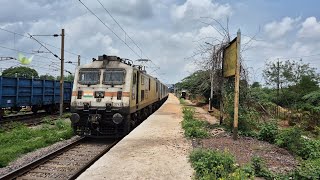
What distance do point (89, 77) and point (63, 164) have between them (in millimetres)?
5372

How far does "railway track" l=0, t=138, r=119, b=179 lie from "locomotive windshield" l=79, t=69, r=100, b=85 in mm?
2469

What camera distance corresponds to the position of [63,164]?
376 inches

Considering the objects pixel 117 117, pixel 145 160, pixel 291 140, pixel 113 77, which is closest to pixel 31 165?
pixel 145 160

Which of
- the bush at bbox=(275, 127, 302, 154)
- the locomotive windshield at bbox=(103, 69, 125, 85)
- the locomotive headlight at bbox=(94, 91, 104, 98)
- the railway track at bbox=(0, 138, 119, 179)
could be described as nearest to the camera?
the railway track at bbox=(0, 138, 119, 179)

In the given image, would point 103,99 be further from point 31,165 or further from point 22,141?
point 31,165

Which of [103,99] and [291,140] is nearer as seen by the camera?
[291,140]

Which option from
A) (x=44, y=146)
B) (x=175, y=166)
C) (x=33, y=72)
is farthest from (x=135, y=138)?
(x=33, y=72)

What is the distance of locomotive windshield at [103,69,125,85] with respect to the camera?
14102mm

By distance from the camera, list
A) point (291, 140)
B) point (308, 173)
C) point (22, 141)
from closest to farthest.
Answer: point (308, 173) → point (291, 140) → point (22, 141)

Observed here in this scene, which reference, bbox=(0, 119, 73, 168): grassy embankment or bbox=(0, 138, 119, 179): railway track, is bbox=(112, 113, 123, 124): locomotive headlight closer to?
bbox=(0, 138, 119, 179): railway track

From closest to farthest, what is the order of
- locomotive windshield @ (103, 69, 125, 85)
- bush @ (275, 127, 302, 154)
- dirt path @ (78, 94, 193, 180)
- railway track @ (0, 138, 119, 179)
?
dirt path @ (78, 94, 193, 180) → railway track @ (0, 138, 119, 179) → bush @ (275, 127, 302, 154) → locomotive windshield @ (103, 69, 125, 85)

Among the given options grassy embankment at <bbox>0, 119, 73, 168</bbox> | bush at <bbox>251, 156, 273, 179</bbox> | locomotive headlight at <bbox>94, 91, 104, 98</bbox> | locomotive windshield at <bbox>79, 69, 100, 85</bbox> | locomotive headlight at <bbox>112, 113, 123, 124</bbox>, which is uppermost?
locomotive windshield at <bbox>79, 69, 100, 85</bbox>

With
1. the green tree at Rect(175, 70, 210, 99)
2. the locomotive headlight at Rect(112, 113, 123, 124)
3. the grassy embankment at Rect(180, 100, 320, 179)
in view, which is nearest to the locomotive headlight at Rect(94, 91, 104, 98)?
the locomotive headlight at Rect(112, 113, 123, 124)

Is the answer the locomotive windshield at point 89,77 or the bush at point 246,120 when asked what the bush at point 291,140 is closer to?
the bush at point 246,120
